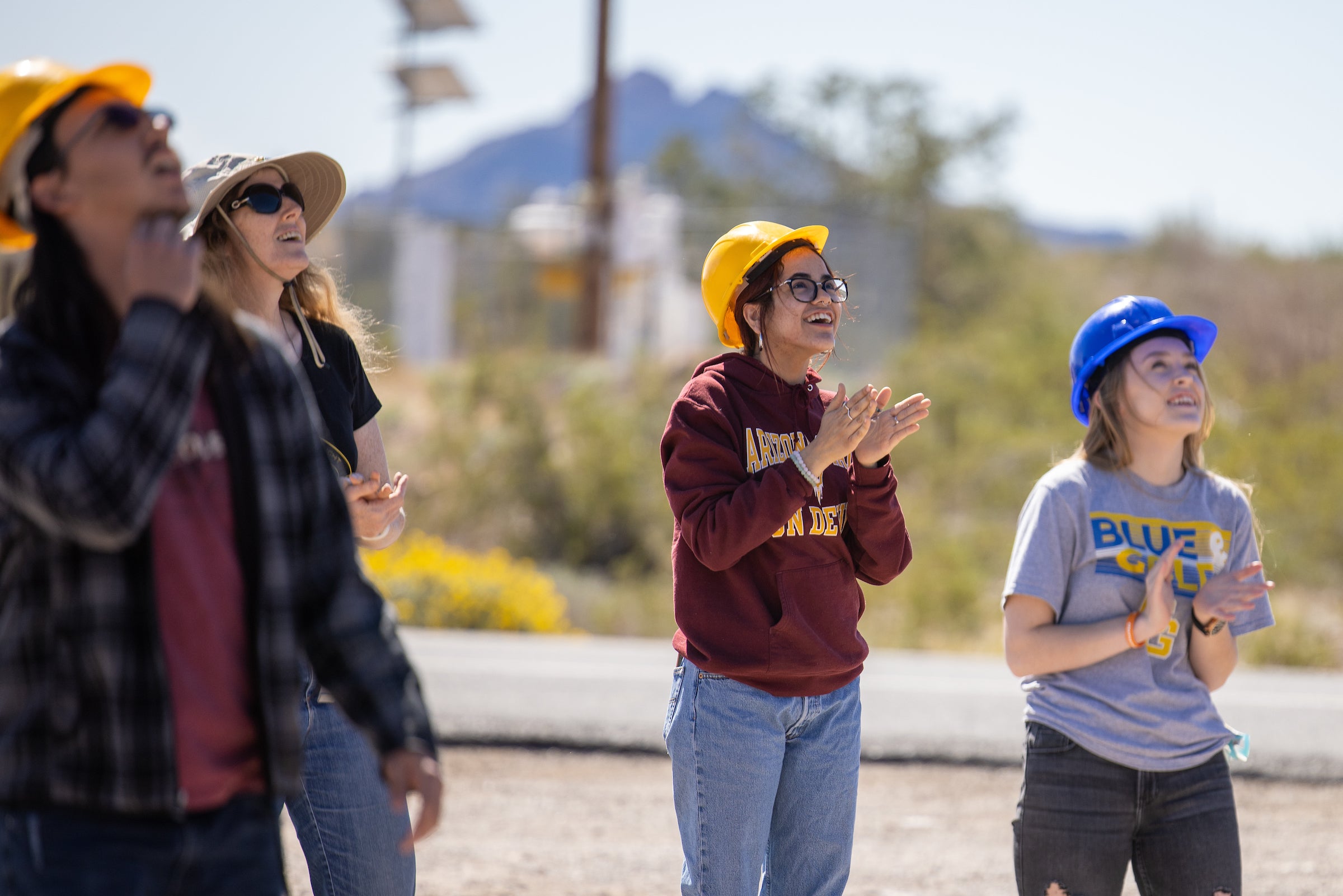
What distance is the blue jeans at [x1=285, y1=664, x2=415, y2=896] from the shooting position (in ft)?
9.67

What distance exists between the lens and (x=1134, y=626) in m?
3.10

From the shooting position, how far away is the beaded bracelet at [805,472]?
9.82 ft

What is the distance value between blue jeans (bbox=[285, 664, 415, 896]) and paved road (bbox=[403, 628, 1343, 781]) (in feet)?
13.3

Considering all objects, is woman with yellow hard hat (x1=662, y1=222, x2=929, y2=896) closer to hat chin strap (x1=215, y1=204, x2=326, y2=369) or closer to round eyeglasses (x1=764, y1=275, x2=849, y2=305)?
round eyeglasses (x1=764, y1=275, x2=849, y2=305)

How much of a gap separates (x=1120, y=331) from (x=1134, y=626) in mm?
776

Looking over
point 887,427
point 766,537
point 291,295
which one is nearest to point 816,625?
point 766,537

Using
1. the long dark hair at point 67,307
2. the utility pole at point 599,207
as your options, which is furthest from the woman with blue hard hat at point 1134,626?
the utility pole at point 599,207

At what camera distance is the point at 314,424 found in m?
2.08

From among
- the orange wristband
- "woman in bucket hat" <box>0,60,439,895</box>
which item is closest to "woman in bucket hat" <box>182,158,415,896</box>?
"woman in bucket hat" <box>0,60,439,895</box>

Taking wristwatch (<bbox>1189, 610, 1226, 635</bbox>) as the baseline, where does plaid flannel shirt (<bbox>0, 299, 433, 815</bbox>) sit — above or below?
above

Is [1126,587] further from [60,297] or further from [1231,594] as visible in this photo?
[60,297]

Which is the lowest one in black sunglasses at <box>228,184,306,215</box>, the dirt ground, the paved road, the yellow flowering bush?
the yellow flowering bush

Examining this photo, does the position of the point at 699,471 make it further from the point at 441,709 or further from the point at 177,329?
the point at 441,709

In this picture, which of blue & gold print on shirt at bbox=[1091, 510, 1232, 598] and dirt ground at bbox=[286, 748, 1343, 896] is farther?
dirt ground at bbox=[286, 748, 1343, 896]
